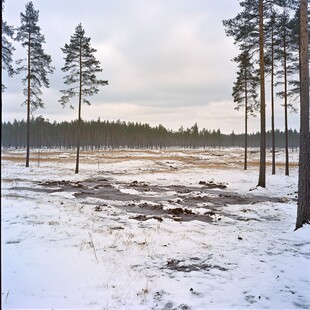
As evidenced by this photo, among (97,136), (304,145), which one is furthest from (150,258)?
(97,136)

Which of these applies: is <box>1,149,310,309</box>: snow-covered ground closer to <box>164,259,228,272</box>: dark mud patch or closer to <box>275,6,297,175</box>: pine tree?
<box>164,259,228,272</box>: dark mud patch

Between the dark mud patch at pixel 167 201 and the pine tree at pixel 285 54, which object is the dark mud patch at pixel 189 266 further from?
the pine tree at pixel 285 54

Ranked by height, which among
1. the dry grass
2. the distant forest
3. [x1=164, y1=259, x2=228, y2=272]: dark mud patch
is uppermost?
the distant forest

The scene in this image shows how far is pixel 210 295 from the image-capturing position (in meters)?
4.52

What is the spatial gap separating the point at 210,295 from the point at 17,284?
11.4 ft

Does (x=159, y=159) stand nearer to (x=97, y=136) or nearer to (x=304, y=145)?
(x=304, y=145)

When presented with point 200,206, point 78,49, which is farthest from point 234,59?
point 78,49

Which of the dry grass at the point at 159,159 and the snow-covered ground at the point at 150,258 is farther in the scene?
the dry grass at the point at 159,159

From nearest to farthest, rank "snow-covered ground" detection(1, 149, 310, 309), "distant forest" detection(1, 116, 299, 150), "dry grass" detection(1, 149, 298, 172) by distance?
"snow-covered ground" detection(1, 149, 310, 309), "dry grass" detection(1, 149, 298, 172), "distant forest" detection(1, 116, 299, 150)

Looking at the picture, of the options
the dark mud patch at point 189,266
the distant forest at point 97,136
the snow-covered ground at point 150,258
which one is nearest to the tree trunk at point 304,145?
the snow-covered ground at point 150,258

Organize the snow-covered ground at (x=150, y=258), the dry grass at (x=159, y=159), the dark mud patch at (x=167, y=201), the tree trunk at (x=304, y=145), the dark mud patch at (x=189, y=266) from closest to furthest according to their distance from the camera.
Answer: the snow-covered ground at (x=150, y=258)
the dark mud patch at (x=189, y=266)
the tree trunk at (x=304, y=145)
the dark mud patch at (x=167, y=201)
the dry grass at (x=159, y=159)

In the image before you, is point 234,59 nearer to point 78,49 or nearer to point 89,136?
point 78,49

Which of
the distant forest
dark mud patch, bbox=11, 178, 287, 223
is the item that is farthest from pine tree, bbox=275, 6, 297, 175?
the distant forest

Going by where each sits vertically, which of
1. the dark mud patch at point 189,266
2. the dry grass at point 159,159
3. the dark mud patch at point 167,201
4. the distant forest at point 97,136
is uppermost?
the distant forest at point 97,136
